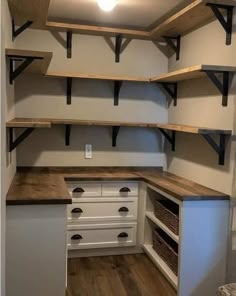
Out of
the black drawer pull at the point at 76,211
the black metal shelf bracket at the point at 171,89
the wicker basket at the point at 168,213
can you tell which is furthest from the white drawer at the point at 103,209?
the black metal shelf bracket at the point at 171,89

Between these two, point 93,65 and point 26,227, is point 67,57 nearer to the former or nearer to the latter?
point 93,65

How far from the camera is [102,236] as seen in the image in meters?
3.17

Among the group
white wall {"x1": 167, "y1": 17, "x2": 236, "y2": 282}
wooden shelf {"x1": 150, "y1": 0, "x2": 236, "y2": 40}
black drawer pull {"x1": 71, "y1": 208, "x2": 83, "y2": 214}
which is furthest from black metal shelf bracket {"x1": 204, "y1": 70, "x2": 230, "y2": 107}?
black drawer pull {"x1": 71, "y1": 208, "x2": 83, "y2": 214}

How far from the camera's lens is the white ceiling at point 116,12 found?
2.69m

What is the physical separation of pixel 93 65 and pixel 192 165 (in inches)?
53.6

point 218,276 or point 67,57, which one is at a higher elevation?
point 67,57

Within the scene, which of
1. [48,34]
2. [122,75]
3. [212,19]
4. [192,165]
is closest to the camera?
[212,19]

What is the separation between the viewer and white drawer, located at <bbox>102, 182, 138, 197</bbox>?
3.15 m

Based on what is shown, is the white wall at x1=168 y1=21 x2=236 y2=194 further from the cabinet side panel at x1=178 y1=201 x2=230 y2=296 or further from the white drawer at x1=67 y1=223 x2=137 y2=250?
the white drawer at x1=67 y1=223 x2=137 y2=250

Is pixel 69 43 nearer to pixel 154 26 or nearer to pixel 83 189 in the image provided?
pixel 154 26

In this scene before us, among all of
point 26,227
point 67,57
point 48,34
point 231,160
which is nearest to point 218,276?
point 231,160

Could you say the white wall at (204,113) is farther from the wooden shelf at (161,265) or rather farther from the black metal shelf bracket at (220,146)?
the wooden shelf at (161,265)

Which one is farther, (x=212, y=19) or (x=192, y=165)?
(x=192, y=165)

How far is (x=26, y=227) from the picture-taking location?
2.10 metres
